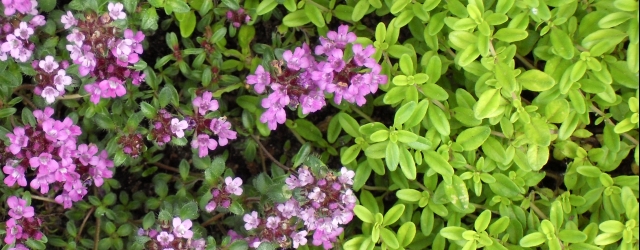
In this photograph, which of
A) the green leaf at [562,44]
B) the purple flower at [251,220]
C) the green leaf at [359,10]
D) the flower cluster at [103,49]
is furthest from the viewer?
the green leaf at [359,10]

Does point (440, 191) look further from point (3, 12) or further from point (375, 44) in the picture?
point (3, 12)

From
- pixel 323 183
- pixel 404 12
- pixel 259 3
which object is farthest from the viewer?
pixel 259 3

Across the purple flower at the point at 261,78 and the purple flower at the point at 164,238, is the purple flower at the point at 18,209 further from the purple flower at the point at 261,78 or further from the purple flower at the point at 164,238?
the purple flower at the point at 261,78

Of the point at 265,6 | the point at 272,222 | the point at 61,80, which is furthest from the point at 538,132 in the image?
the point at 61,80

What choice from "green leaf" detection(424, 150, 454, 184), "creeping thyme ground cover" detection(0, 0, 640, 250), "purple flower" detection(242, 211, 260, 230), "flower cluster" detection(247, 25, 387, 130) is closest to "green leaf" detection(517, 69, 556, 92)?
"creeping thyme ground cover" detection(0, 0, 640, 250)

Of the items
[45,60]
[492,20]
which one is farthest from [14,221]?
[492,20]

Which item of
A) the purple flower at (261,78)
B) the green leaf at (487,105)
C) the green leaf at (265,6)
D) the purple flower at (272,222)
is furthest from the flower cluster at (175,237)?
the green leaf at (487,105)
